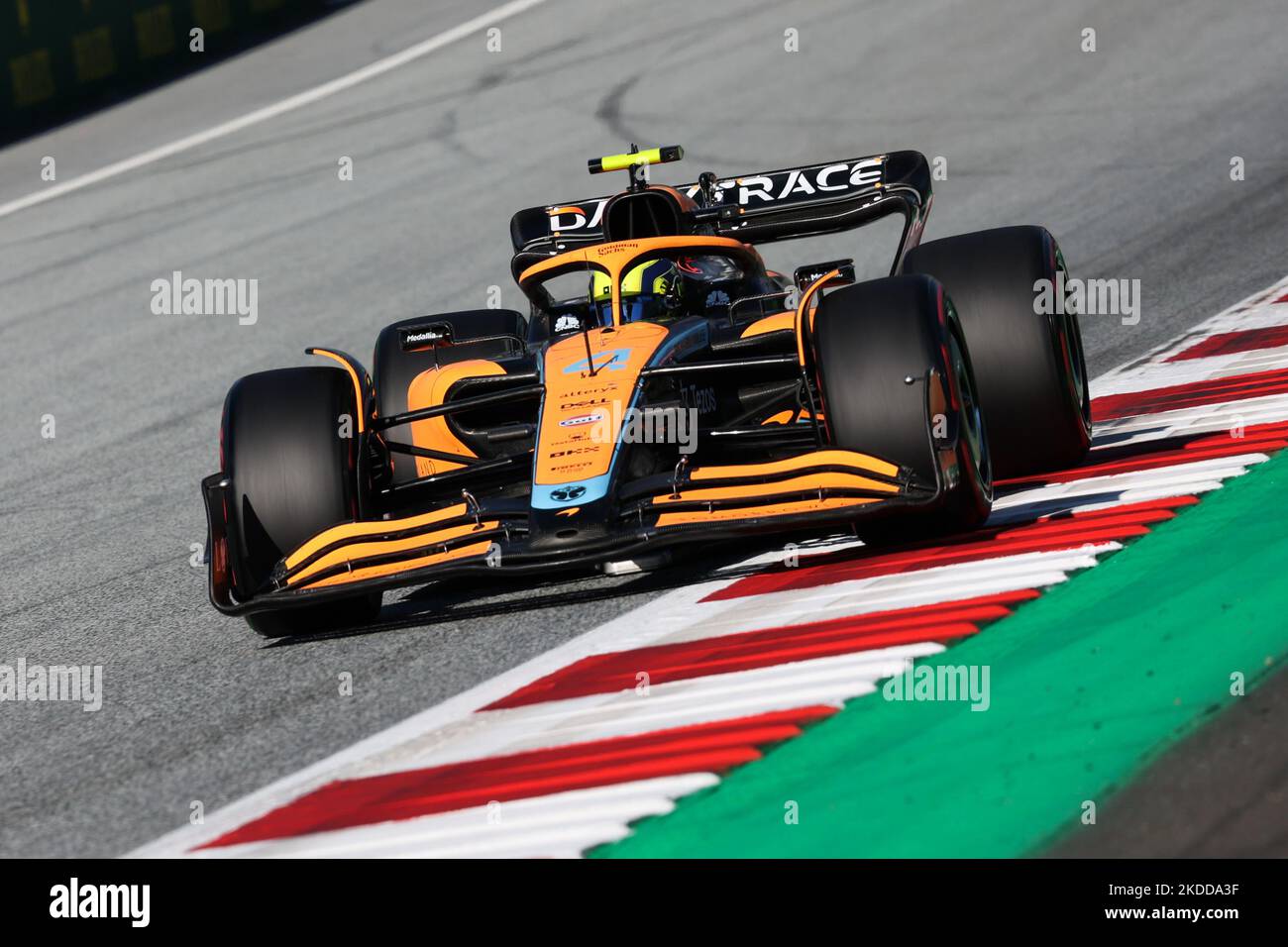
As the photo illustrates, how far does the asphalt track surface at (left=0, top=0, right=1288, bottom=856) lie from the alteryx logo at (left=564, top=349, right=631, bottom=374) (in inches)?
32.6

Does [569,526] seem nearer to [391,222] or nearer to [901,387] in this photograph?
[901,387]

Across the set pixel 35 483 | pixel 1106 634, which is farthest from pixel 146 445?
pixel 1106 634

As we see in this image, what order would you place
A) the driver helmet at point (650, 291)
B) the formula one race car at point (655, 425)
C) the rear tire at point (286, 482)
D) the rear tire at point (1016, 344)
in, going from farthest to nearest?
the driver helmet at point (650, 291)
the rear tire at point (1016, 344)
the rear tire at point (286, 482)
the formula one race car at point (655, 425)

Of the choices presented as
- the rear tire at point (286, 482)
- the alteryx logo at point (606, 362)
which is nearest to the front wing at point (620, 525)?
the rear tire at point (286, 482)

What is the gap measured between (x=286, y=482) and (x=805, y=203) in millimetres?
3326

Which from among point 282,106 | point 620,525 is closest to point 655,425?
point 620,525

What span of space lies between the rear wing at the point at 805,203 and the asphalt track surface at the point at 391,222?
7.21 ft

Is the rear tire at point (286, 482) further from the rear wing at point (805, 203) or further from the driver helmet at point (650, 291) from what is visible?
the rear wing at point (805, 203)

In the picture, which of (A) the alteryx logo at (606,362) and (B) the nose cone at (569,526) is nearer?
(B) the nose cone at (569,526)

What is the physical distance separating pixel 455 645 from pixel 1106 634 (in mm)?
2211

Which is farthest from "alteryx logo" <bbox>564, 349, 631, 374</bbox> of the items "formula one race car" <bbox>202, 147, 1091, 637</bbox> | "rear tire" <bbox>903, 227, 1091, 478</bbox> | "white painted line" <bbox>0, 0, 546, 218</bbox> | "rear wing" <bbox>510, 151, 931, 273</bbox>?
"white painted line" <bbox>0, 0, 546, 218</bbox>

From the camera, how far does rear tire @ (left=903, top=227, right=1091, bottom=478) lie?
7.03 metres

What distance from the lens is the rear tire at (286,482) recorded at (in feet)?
21.5

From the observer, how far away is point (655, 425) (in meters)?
6.56
